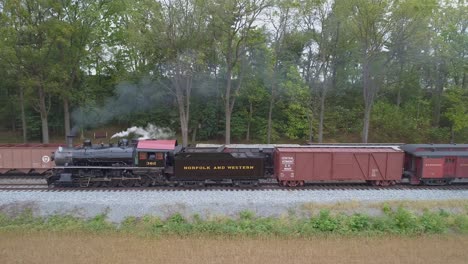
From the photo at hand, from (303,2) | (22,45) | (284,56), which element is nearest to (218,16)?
(303,2)

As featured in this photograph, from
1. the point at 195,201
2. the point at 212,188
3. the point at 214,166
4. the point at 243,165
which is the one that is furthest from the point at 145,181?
the point at 243,165

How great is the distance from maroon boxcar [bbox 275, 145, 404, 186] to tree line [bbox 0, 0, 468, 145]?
34.6ft

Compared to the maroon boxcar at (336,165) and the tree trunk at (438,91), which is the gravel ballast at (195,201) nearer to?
the maroon boxcar at (336,165)

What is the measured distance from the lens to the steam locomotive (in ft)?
60.7

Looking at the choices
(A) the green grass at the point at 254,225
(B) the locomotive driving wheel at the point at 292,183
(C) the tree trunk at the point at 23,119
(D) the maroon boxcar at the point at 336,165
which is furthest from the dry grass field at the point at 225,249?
(C) the tree trunk at the point at 23,119

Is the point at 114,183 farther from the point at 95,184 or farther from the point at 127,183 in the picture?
the point at 95,184

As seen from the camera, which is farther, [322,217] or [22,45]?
[22,45]

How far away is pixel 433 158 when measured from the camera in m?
19.1

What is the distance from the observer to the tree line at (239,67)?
25.9m

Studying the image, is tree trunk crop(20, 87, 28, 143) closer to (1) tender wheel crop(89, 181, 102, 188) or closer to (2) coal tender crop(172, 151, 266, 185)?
(1) tender wheel crop(89, 181, 102, 188)

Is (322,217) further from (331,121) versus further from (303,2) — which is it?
(331,121)

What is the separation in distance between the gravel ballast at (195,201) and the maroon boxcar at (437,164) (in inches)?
44.6

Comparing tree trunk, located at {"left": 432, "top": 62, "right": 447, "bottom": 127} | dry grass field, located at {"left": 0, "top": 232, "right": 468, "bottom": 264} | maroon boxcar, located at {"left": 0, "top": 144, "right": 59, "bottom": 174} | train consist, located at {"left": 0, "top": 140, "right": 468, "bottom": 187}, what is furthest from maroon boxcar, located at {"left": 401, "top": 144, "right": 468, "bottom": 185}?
maroon boxcar, located at {"left": 0, "top": 144, "right": 59, "bottom": 174}

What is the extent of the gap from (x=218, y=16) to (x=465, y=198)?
19586 millimetres
